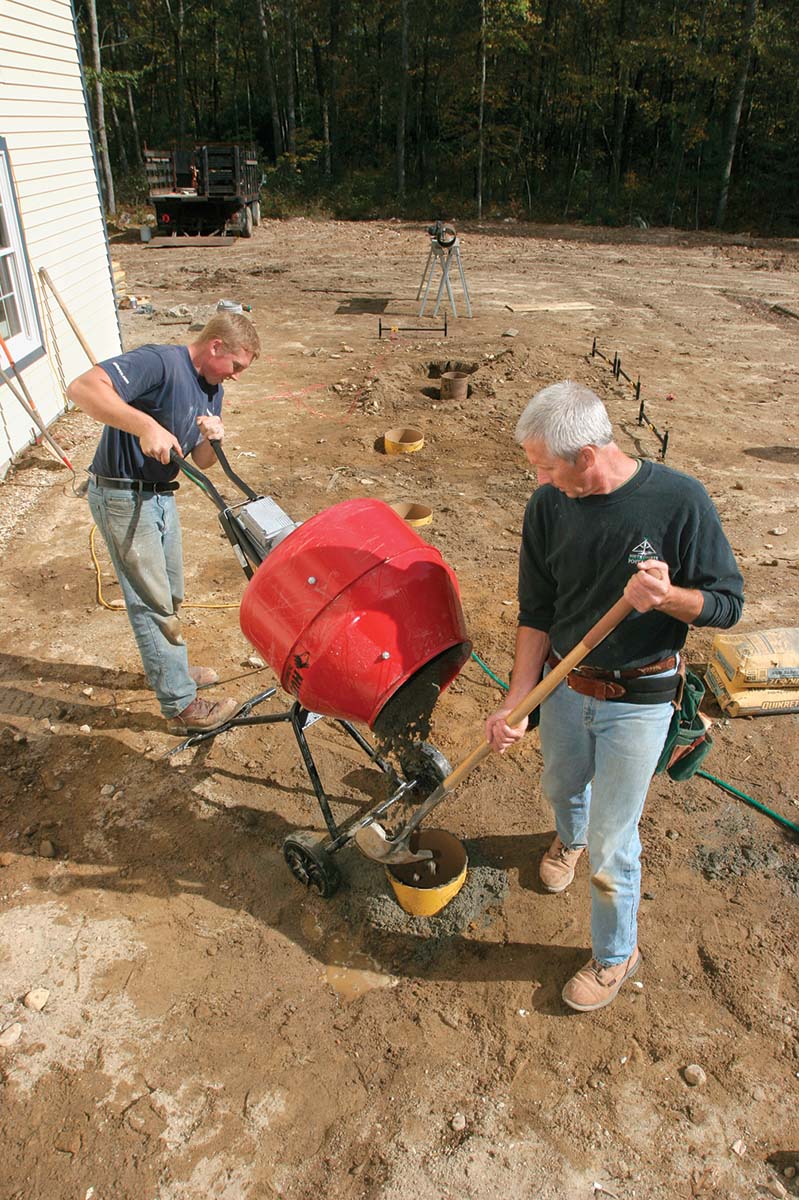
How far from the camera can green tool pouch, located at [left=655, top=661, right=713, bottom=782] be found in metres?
2.42

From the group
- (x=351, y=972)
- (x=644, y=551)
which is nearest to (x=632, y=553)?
(x=644, y=551)

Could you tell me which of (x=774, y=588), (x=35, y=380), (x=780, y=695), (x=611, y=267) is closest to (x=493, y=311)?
(x=611, y=267)

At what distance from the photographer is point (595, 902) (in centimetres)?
246

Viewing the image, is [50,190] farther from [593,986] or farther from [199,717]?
[593,986]

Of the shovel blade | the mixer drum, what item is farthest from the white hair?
the shovel blade

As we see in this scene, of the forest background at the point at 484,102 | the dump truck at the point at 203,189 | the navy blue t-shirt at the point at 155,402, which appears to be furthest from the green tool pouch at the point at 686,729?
the forest background at the point at 484,102

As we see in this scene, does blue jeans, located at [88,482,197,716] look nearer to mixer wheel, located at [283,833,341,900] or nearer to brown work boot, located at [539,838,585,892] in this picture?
mixer wheel, located at [283,833,341,900]

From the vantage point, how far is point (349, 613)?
238 cm

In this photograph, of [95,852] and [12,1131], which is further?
[95,852]

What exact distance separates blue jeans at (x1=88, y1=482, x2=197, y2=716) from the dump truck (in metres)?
18.0

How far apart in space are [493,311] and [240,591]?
30.5 ft

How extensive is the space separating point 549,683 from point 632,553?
435 mm

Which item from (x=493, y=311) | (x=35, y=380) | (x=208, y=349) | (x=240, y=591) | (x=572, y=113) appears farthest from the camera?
(x=572, y=113)

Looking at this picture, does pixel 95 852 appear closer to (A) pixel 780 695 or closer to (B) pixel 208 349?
(B) pixel 208 349
